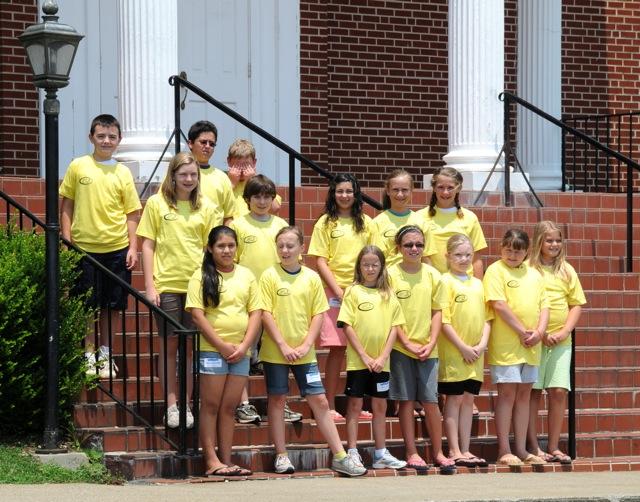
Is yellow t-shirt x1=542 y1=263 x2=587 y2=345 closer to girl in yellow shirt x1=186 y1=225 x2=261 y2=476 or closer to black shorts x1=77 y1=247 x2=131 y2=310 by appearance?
girl in yellow shirt x1=186 y1=225 x2=261 y2=476

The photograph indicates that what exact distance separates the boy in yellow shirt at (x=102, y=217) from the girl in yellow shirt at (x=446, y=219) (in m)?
2.11

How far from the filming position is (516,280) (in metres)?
11.1

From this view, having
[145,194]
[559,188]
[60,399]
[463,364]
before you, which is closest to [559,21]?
[559,188]

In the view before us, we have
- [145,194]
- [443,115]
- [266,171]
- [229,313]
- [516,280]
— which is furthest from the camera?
[443,115]

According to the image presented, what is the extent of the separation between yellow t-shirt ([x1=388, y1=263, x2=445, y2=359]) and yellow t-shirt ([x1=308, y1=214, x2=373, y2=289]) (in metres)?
0.44

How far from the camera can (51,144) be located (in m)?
10.6

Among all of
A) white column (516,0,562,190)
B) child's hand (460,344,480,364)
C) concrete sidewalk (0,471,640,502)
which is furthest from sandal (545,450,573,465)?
Result: white column (516,0,562,190)

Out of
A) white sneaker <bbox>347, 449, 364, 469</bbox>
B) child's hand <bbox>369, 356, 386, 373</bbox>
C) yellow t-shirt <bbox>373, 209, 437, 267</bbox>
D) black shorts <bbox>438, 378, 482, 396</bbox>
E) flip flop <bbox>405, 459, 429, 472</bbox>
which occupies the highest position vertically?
yellow t-shirt <bbox>373, 209, 437, 267</bbox>

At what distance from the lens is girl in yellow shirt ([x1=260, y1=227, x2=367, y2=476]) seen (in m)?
10.4

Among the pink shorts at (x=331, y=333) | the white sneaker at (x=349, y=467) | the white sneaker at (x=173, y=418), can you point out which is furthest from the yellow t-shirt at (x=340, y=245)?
the white sneaker at (x=173, y=418)

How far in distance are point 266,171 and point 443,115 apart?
8.98ft

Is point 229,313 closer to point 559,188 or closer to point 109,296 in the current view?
point 109,296

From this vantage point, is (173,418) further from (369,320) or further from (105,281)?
(369,320)

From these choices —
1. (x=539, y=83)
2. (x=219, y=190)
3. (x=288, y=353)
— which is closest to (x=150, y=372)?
(x=288, y=353)
